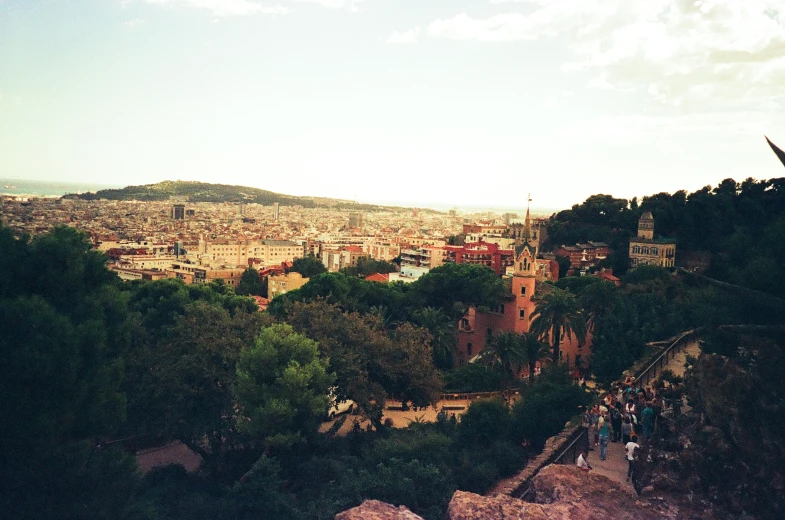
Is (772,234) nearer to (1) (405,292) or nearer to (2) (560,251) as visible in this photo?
(1) (405,292)

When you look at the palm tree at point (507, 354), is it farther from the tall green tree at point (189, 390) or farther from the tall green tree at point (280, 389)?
the tall green tree at point (189, 390)

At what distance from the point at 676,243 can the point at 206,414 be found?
3596 cm

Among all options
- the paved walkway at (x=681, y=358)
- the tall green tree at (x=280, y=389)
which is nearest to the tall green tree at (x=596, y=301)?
the paved walkway at (x=681, y=358)

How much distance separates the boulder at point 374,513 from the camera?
6.05m

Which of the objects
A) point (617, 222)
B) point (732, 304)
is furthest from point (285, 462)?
point (617, 222)

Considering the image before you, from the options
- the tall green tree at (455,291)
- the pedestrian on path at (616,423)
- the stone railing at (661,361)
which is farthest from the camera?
the tall green tree at (455,291)

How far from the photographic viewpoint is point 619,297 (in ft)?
74.5

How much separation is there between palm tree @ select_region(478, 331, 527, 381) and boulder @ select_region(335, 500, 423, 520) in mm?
14771

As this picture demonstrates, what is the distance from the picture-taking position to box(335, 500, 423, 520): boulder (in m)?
6.05

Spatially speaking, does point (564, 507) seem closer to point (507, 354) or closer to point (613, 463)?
point (613, 463)

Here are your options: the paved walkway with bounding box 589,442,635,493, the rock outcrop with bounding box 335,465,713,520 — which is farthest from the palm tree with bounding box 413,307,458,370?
the rock outcrop with bounding box 335,465,713,520

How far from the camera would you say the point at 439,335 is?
939 inches

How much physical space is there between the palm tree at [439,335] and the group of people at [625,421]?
529 inches

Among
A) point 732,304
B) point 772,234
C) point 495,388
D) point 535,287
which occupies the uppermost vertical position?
point 772,234
